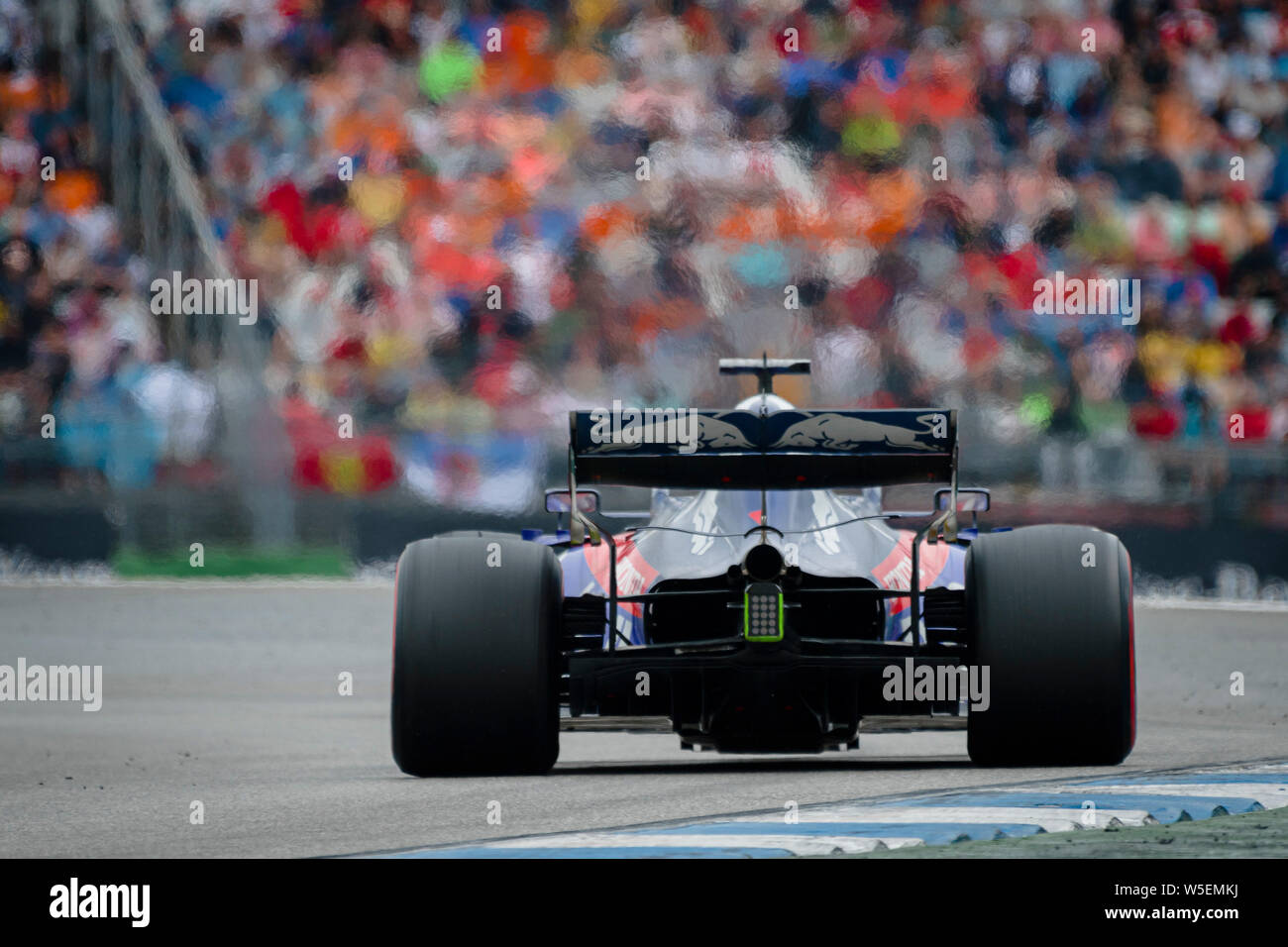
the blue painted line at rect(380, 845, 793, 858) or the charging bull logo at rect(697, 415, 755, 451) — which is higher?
the charging bull logo at rect(697, 415, 755, 451)

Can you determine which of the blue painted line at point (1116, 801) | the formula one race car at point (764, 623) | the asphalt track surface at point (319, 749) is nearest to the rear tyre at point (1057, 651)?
the formula one race car at point (764, 623)

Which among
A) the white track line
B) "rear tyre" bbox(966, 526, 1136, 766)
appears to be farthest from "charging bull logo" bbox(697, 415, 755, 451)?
the white track line

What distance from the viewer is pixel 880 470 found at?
8.04 meters

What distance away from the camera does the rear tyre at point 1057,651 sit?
7.22 metres

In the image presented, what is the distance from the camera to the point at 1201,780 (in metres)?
7.12

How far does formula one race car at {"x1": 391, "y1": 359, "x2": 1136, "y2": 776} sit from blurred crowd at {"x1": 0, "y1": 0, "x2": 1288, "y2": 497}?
955cm

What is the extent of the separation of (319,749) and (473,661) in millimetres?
2410

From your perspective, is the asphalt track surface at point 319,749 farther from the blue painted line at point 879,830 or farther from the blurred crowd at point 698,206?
the blurred crowd at point 698,206

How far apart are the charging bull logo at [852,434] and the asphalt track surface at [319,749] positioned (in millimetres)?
1161

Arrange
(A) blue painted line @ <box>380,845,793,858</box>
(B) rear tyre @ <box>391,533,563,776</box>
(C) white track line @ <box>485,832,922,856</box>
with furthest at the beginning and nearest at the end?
(B) rear tyre @ <box>391,533,563,776</box>
(C) white track line @ <box>485,832,922,856</box>
(A) blue painted line @ <box>380,845,793,858</box>

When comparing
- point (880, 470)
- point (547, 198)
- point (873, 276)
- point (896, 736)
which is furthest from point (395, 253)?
point (880, 470)

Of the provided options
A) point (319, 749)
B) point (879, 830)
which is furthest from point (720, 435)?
point (319, 749)

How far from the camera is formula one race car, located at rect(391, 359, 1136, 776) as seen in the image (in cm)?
723

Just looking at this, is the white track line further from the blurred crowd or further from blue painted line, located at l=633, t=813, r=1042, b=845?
the blurred crowd
